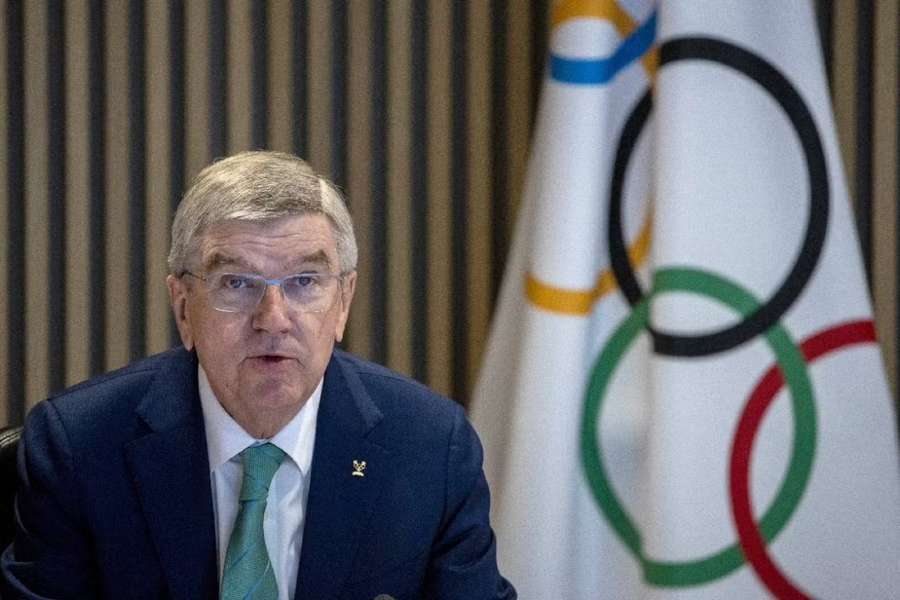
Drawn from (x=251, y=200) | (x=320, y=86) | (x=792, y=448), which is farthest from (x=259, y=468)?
(x=320, y=86)

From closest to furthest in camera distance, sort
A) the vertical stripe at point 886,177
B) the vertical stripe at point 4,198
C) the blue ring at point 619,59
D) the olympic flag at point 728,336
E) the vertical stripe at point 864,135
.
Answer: the olympic flag at point 728,336, the blue ring at point 619,59, the vertical stripe at point 886,177, the vertical stripe at point 864,135, the vertical stripe at point 4,198

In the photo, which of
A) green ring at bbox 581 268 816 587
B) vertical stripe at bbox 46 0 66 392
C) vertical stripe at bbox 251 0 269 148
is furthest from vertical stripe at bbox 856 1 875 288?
vertical stripe at bbox 46 0 66 392

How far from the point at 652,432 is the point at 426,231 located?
37.9 inches

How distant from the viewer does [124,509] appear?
1.84 m

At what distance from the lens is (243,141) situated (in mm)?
3350

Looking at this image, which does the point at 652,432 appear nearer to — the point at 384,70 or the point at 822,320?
the point at 822,320

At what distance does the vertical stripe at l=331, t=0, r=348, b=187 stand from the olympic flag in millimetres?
780

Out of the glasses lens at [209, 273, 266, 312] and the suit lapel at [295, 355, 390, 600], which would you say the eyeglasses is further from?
the suit lapel at [295, 355, 390, 600]

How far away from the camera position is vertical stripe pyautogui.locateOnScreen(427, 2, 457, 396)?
11.0ft

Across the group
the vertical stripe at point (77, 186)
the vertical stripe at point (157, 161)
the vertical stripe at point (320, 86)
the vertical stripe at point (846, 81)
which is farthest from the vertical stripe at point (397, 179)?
the vertical stripe at point (846, 81)

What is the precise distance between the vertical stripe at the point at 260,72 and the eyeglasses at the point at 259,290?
1.66m

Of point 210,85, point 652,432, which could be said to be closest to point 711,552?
point 652,432

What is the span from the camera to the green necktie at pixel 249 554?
1.79m

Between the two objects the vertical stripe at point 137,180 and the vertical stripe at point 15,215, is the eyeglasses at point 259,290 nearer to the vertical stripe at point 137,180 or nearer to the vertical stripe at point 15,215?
the vertical stripe at point 137,180
